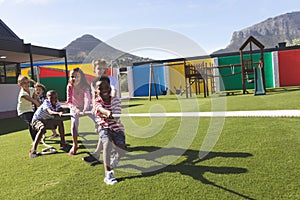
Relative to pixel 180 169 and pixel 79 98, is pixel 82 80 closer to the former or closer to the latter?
pixel 79 98

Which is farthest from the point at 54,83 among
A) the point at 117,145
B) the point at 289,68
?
the point at 117,145

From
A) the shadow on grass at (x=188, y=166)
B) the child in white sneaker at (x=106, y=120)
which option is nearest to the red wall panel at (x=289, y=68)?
the shadow on grass at (x=188, y=166)

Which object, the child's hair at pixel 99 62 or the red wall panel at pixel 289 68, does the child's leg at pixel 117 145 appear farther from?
the red wall panel at pixel 289 68

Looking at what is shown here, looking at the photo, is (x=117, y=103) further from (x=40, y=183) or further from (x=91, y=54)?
(x=40, y=183)

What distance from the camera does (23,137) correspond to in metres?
7.43

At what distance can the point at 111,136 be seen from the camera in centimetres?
391

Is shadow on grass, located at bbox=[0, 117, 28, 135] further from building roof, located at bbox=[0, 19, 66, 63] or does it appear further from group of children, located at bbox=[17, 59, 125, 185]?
building roof, located at bbox=[0, 19, 66, 63]

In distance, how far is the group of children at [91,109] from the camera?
12.7 ft

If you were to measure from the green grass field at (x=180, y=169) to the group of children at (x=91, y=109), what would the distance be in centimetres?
23

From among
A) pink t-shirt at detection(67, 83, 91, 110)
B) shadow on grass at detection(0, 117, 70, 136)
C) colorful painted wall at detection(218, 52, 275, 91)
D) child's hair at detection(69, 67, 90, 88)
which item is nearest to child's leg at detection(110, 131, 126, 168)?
pink t-shirt at detection(67, 83, 91, 110)

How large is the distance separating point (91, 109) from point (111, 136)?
1.26 metres

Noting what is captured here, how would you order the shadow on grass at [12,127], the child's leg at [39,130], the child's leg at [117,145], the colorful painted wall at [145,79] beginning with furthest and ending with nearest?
the colorful painted wall at [145,79]
the shadow on grass at [12,127]
the child's leg at [39,130]
the child's leg at [117,145]

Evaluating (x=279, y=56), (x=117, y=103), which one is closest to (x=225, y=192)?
(x=117, y=103)

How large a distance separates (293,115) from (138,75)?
20217mm
